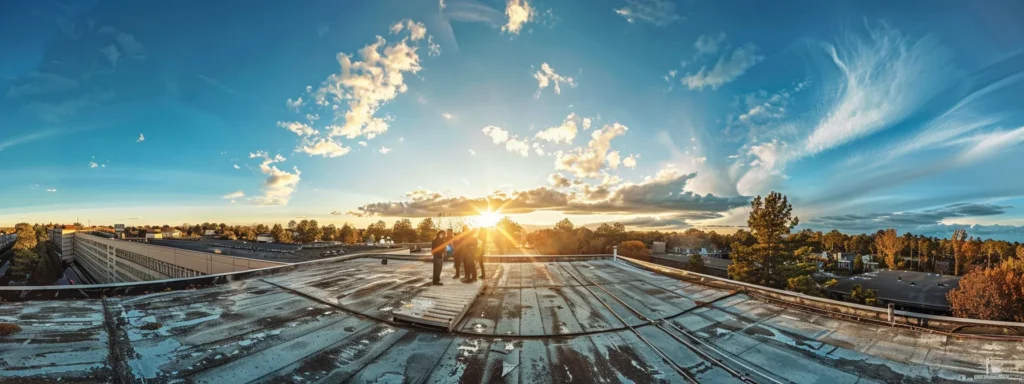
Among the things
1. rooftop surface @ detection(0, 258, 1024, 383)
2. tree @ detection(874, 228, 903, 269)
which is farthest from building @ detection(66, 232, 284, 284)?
tree @ detection(874, 228, 903, 269)

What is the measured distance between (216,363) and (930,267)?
531ft

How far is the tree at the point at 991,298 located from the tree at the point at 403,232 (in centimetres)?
8461

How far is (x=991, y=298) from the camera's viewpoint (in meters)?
35.8

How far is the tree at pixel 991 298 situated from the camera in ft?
116

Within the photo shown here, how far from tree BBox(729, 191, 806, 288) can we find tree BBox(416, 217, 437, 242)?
5721 cm

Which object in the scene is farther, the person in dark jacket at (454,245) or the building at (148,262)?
the building at (148,262)

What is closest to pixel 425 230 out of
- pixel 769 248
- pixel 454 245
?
pixel 769 248

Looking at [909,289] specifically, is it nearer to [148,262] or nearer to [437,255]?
[437,255]

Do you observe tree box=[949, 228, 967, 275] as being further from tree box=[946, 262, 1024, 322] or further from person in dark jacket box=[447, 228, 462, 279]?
person in dark jacket box=[447, 228, 462, 279]

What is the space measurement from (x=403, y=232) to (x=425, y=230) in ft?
27.3

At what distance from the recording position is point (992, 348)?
19.7ft

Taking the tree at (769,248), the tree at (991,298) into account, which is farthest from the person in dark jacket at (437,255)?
the tree at (991,298)

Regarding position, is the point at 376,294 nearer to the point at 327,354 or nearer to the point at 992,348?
the point at 327,354

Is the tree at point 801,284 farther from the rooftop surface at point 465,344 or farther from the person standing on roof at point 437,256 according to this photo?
the person standing on roof at point 437,256
